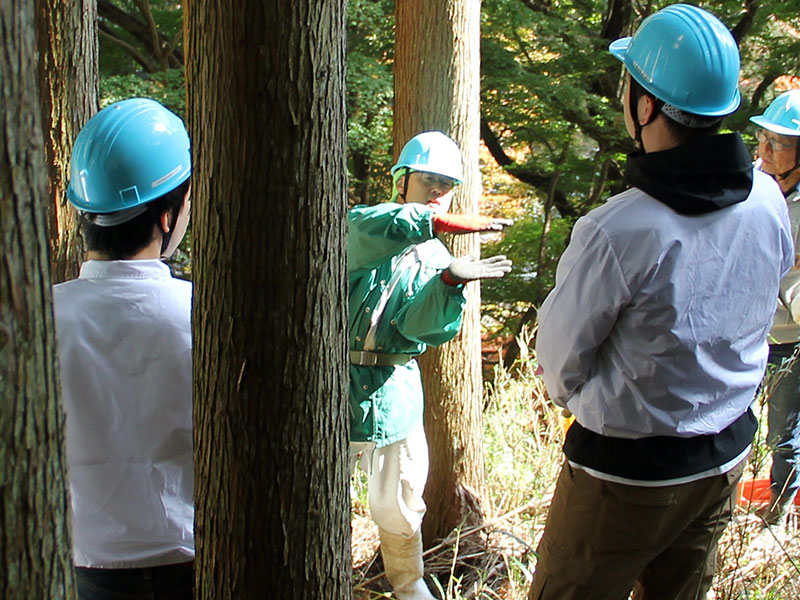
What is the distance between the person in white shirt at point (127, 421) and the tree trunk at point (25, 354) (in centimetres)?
76

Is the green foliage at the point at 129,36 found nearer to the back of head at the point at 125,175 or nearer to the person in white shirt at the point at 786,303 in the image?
the person in white shirt at the point at 786,303

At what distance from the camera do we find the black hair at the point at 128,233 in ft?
6.04

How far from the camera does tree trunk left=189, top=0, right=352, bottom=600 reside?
1454mm

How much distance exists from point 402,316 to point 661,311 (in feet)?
4.20

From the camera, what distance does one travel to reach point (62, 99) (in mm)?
2936

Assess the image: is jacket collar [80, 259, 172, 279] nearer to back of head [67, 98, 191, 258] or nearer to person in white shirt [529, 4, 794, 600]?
back of head [67, 98, 191, 258]

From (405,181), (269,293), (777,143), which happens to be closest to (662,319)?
(269,293)

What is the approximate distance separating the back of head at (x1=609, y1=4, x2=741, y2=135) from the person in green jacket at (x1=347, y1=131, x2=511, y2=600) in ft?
2.47

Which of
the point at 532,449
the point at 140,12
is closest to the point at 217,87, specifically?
the point at 532,449

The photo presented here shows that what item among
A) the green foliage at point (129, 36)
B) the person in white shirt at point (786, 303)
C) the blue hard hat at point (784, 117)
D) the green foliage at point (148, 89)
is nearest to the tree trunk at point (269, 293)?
the person in white shirt at point (786, 303)

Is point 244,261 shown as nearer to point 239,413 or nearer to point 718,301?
point 239,413

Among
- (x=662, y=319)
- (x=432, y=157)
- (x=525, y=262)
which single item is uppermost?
(x=432, y=157)

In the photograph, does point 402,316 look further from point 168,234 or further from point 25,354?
point 25,354

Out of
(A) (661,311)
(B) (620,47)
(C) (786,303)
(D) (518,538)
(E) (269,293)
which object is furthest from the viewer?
(C) (786,303)
